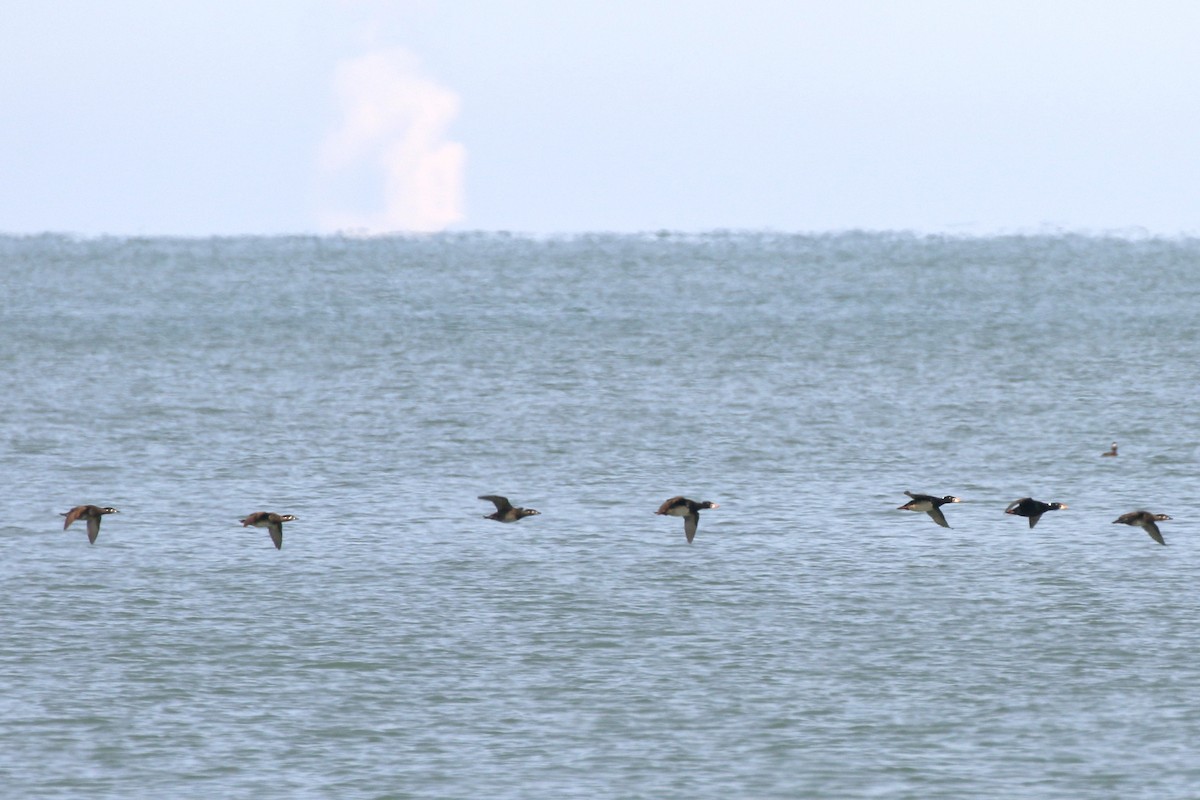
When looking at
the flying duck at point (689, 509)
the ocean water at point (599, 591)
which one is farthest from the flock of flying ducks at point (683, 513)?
the ocean water at point (599, 591)

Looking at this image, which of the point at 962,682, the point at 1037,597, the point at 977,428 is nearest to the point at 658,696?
the point at 962,682

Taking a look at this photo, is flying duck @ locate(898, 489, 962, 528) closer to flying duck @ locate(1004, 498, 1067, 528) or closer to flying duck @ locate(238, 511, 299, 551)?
flying duck @ locate(1004, 498, 1067, 528)

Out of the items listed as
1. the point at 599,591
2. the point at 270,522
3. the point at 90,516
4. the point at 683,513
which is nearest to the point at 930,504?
the point at 683,513

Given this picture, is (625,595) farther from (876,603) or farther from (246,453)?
(246,453)

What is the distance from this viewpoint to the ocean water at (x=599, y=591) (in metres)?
23.6

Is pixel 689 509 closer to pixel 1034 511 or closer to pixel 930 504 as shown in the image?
pixel 930 504

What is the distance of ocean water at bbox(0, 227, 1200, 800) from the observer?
77.5 feet

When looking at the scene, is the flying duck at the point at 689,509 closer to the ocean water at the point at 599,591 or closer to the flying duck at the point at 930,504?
the ocean water at the point at 599,591

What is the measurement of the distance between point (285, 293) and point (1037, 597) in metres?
116

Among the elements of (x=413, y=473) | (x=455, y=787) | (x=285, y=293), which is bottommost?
(x=455, y=787)

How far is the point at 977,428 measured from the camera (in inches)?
2222

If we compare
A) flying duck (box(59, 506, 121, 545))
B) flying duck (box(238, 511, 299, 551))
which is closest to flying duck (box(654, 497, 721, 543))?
flying duck (box(238, 511, 299, 551))

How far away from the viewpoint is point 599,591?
3225 centimetres

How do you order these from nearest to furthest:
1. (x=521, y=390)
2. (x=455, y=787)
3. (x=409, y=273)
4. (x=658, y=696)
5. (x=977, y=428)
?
(x=455, y=787)
(x=658, y=696)
(x=977, y=428)
(x=521, y=390)
(x=409, y=273)
